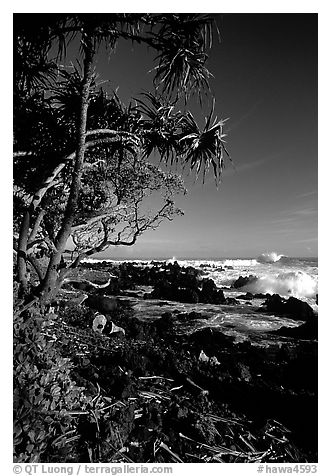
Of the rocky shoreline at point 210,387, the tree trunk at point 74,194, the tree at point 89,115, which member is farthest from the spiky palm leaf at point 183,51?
the rocky shoreline at point 210,387

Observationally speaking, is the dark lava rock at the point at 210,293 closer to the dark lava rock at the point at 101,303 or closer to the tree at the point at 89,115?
the dark lava rock at the point at 101,303

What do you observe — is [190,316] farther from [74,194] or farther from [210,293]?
[74,194]

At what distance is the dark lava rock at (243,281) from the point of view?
6.35 metres

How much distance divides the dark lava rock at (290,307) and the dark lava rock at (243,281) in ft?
1.95

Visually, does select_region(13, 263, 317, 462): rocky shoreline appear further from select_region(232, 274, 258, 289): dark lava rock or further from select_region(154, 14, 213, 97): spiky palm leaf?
select_region(154, 14, 213, 97): spiky palm leaf

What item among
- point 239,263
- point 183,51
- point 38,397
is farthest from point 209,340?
point 183,51

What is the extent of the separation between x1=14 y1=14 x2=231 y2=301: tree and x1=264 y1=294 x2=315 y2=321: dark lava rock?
327cm

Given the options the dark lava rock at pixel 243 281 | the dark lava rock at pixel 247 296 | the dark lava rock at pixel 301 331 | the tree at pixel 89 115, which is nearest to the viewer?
the tree at pixel 89 115

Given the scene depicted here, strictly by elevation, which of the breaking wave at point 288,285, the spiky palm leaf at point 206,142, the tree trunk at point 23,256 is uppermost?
the spiky palm leaf at point 206,142

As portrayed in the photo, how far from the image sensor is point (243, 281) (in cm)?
657

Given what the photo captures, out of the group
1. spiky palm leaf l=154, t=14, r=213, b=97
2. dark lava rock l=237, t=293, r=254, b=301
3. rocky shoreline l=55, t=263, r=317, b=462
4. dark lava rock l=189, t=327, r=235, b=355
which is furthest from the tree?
dark lava rock l=237, t=293, r=254, b=301

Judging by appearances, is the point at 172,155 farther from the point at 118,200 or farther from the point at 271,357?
the point at 271,357
